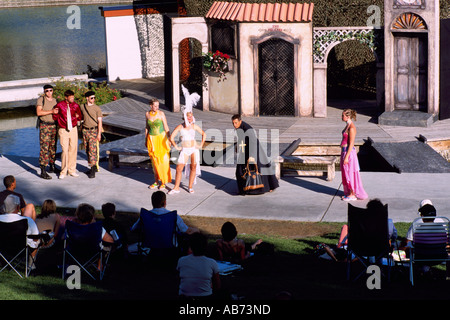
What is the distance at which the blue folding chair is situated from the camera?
988 centimetres

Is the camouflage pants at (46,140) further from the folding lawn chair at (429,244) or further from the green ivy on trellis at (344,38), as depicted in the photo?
the green ivy on trellis at (344,38)

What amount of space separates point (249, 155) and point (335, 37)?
846 centimetres

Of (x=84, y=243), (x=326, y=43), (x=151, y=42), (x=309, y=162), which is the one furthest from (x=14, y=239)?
(x=151, y=42)

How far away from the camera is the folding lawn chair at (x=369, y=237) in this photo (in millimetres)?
9359

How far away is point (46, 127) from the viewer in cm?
1516

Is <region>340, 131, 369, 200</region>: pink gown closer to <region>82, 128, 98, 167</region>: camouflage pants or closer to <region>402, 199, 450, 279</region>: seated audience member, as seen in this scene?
<region>402, 199, 450, 279</region>: seated audience member

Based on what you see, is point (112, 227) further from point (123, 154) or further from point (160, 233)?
point (123, 154)

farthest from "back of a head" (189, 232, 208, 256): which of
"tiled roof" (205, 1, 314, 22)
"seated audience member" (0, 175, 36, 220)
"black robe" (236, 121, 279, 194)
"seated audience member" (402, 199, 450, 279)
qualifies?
"tiled roof" (205, 1, 314, 22)

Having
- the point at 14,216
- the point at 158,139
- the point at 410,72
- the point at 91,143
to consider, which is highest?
the point at 410,72

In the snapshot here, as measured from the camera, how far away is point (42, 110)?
49.0 feet

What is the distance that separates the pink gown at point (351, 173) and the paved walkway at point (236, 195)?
211 mm

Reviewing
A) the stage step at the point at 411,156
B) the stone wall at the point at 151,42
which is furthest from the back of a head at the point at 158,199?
the stone wall at the point at 151,42
